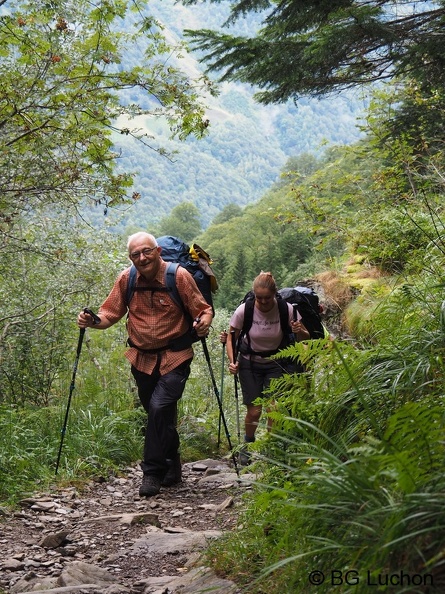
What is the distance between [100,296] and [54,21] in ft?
16.7

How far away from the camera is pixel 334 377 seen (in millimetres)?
3830

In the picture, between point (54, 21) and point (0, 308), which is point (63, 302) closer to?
point (0, 308)

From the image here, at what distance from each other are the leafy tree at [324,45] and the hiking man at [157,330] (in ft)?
12.8

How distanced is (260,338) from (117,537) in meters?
2.57

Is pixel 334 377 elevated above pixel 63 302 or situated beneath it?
situated beneath

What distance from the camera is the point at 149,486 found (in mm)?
6488

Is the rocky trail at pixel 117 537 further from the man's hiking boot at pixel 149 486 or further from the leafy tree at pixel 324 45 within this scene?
the leafy tree at pixel 324 45

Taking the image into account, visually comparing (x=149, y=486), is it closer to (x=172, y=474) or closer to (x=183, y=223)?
(x=172, y=474)

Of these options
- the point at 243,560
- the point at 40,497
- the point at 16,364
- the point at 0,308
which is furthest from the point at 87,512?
the point at 0,308

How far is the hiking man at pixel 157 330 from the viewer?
6484mm

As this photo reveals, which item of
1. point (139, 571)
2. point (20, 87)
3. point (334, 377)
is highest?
point (20, 87)

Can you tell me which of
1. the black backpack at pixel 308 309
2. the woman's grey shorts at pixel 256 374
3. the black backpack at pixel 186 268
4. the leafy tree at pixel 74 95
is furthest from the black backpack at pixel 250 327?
the leafy tree at pixel 74 95

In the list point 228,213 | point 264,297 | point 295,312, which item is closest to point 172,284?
point 264,297

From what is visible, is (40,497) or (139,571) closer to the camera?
(139,571)
